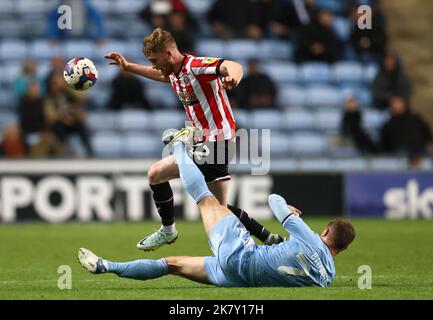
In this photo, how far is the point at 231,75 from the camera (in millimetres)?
8594

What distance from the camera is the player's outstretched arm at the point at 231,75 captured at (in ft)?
27.8

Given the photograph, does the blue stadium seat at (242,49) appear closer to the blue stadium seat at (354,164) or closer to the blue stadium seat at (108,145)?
the blue stadium seat at (108,145)

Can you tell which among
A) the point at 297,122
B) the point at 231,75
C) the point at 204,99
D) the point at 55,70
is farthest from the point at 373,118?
the point at 231,75

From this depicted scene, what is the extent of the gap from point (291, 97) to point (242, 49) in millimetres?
1253

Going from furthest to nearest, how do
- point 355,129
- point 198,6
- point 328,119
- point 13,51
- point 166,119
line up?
point 198,6
point 13,51
point 328,119
point 166,119
point 355,129

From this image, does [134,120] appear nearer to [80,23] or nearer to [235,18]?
[80,23]

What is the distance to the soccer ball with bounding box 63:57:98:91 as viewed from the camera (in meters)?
9.91

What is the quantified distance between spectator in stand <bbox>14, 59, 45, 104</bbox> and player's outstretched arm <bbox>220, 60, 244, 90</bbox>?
30.9 ft

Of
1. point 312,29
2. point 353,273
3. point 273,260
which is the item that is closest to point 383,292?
point 273,260

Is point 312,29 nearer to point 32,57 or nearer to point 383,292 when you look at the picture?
point 32,57

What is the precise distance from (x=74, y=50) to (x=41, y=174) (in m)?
3.64

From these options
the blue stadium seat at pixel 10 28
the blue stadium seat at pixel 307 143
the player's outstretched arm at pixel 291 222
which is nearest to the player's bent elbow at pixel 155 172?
the player's outstretched arm at pixel 291 222

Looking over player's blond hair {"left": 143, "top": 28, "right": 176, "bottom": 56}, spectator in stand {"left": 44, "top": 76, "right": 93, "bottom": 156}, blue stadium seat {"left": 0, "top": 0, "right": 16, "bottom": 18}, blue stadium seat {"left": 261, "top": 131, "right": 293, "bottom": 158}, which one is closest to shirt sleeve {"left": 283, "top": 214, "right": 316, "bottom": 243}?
player's blond hair {"left": 143, "top": 28, "right": 176, "bottom": 56}

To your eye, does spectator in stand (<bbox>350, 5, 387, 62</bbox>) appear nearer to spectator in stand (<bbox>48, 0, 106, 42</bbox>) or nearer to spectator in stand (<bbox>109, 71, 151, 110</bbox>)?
spectator in stand (<bbox>109, 71, 151, 110</bbox>)
